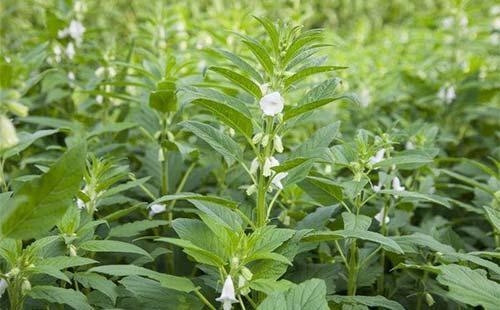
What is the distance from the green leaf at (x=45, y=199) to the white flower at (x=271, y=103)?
59cm

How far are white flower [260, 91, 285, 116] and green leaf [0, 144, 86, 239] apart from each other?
1.94 ft

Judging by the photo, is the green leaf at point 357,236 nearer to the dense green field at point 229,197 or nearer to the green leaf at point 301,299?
the dense green field at point 229,197

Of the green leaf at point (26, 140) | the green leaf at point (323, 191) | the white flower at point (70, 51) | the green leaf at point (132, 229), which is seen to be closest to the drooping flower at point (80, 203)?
the green leaf at point (132, 229)

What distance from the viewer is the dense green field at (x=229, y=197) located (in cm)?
169

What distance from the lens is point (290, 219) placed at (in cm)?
241

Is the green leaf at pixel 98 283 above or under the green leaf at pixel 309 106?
under

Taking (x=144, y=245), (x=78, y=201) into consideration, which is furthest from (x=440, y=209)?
(x=78, y=201)

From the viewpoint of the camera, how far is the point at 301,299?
163 cm

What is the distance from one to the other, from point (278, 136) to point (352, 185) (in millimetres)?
292

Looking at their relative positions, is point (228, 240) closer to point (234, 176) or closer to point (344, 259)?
point (344, 259)

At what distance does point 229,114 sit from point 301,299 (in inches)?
23.9

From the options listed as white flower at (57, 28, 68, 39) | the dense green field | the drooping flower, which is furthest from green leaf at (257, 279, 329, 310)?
white flower at (57, 28, 68, 39)

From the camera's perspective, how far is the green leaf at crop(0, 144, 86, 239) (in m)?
1.44

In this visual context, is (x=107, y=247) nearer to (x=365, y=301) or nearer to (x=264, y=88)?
(x=264, y=88)
